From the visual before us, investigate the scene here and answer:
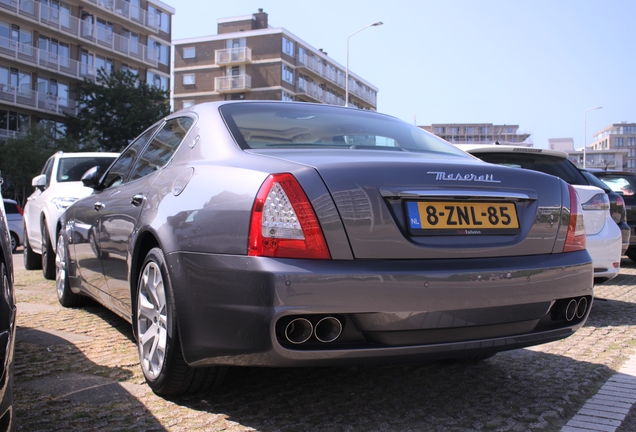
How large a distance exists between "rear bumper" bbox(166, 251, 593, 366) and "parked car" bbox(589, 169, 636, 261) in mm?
8470

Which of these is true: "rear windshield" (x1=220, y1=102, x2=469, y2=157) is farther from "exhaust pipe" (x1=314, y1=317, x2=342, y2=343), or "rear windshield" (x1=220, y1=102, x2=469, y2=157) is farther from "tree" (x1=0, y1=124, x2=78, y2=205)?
"tree" (x1=0, y1=124, x2=78, y2=205)

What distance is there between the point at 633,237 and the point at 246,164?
9075mm

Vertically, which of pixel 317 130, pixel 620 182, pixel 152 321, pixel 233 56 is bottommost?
pixel 152 321

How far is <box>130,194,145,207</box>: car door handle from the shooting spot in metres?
3.55

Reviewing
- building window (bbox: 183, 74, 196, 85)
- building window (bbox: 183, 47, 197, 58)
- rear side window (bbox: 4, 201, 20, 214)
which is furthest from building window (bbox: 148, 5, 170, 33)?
rear side window (bbox: 4, 201, 20, 214)

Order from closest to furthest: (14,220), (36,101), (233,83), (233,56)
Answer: (14,220), (36,101), (233,83), (233,56)

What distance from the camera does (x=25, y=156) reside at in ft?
116

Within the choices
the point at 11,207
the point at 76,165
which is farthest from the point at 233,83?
the point at 76,165

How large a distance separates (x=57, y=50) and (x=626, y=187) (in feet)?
137

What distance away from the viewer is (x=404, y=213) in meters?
2.68

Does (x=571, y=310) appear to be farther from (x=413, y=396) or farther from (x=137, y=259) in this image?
(x=137, y=259)

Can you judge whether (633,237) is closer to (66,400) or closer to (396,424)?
(396,424)

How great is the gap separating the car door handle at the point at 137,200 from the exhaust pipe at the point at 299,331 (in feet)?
4.50

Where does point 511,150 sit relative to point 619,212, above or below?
above
